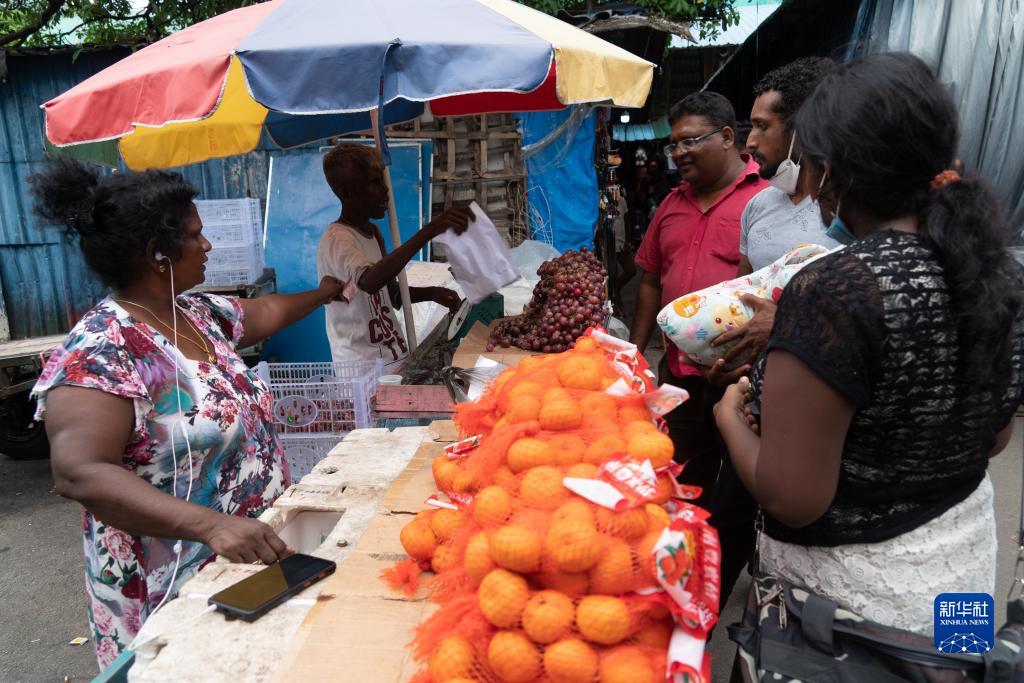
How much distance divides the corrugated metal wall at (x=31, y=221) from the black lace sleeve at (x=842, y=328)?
6.55 meters

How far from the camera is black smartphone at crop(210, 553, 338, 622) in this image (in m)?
1.56

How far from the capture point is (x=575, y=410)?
63.0 inches

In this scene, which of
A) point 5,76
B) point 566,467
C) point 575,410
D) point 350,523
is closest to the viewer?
point 566,467

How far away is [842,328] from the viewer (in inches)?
48.0

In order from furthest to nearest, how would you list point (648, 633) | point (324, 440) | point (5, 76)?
point (5, 76)
point (324, 440)
point (648, 633)

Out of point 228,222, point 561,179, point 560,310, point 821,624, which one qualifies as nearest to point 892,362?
point 821,624

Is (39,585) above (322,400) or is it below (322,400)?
below

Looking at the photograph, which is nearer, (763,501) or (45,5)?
(763,501)

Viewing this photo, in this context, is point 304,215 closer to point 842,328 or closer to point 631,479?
point 631,479

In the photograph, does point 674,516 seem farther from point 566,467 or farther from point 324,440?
point 324,440

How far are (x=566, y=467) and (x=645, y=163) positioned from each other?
14.9 meters

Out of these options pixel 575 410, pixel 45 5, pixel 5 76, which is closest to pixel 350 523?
pixel 575 410

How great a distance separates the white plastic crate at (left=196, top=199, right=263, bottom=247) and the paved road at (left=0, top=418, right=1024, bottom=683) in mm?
2581

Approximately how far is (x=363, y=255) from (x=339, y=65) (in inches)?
58.0
